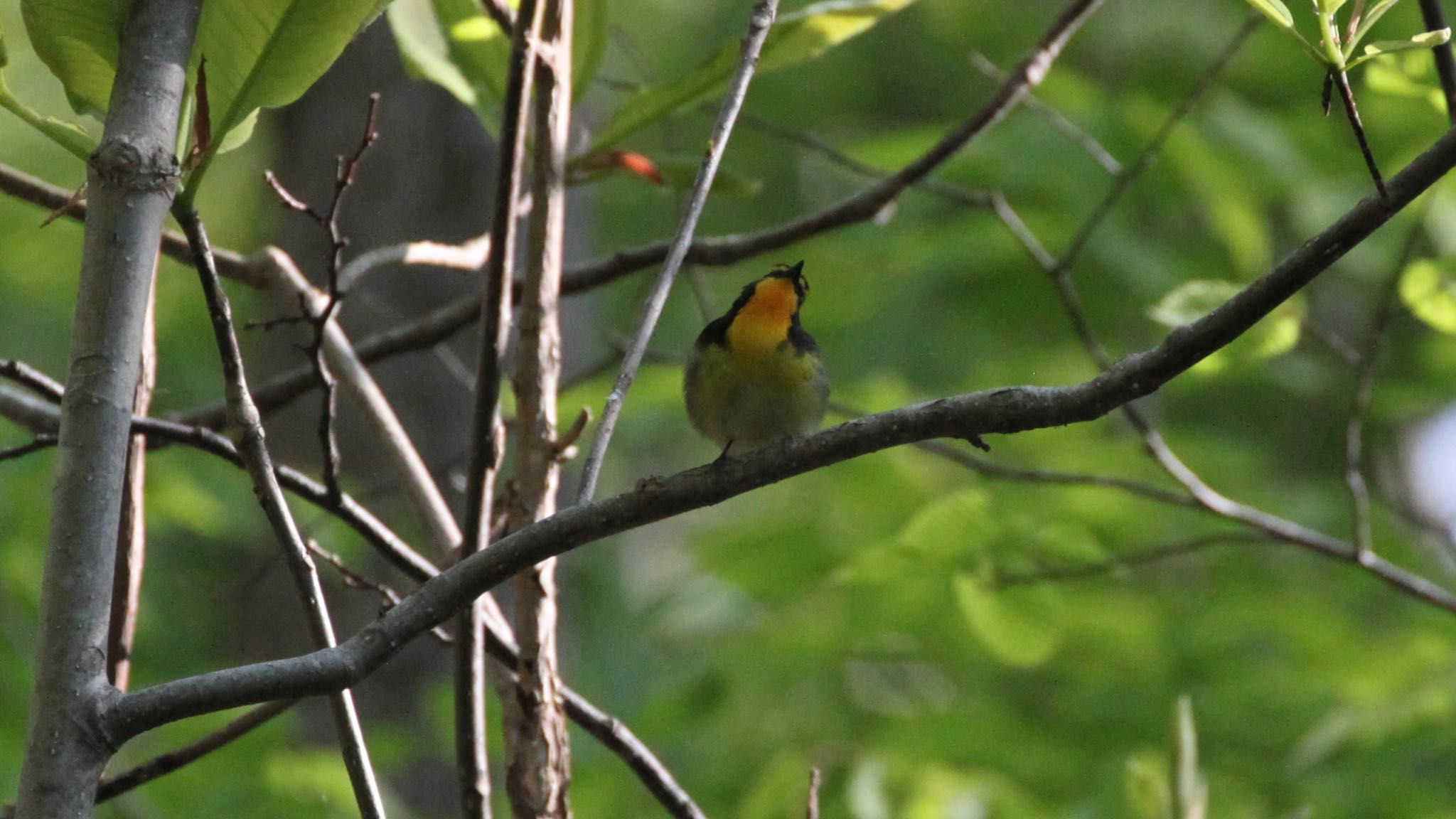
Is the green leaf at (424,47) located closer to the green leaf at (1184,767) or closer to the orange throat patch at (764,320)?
the orange throat patch at (764,320)

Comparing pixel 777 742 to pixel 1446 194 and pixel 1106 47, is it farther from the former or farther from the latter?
pixel 1106 47

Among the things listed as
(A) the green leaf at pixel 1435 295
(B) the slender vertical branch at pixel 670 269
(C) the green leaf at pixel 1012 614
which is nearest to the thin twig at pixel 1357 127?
(B) the slender vertical branch at pixel 670 269

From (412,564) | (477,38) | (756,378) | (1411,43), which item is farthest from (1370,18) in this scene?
(477,38)

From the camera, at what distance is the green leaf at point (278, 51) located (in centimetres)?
167

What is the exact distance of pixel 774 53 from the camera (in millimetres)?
2705

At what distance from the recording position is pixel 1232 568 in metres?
6.02

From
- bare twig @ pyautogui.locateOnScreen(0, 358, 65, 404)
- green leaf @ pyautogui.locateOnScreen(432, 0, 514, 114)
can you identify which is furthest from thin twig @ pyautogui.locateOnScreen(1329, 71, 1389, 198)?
green leaf @ pyautogui.locateOnScreen(432, 0, 514, 114)

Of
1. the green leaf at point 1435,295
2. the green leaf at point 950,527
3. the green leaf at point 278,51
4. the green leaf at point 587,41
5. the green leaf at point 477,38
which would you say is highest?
the green leaf at point 477,38

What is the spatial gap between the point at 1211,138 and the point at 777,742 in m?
2.76

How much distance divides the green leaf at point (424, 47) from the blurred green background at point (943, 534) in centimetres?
41

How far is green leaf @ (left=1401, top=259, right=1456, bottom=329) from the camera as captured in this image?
310cm

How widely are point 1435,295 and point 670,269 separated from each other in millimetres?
2120

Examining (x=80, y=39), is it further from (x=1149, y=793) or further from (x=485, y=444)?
(x=1149, y=793)

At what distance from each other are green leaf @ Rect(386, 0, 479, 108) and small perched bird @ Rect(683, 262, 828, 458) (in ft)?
2.30
